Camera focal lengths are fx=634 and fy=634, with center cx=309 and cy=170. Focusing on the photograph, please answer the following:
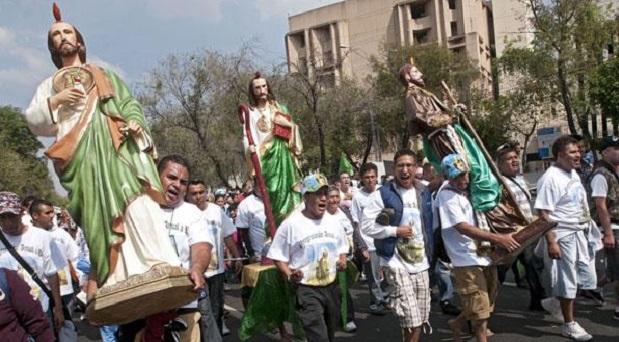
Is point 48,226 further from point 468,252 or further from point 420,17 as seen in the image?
point 420,17

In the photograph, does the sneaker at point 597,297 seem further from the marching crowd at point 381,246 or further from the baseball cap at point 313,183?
the baseball cap at point 313,183

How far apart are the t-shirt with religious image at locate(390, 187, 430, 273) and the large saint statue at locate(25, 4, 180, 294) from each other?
237 centimetres

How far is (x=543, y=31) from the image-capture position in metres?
24.2

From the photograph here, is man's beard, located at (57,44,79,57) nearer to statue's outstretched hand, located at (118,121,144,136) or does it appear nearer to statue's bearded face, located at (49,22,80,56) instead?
statue's bearded face, located at (49,22,80,56)

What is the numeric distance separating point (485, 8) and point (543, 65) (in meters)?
37.2

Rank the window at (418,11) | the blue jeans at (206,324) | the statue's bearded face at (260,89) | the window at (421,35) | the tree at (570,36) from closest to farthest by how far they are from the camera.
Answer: the blue jeans at (206,324)
the statue's bearded face at (260,89)
the tree at (570,36)
the window at (421,35)
the window at (418,11)

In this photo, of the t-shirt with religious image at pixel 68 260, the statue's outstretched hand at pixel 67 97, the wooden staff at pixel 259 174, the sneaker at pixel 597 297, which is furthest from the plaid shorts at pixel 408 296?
the t-shirt with religious image at pixel 68 260

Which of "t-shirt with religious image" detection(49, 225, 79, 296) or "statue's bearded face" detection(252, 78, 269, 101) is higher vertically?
"statue's bearded face" detection(252, 78, 269, 101)

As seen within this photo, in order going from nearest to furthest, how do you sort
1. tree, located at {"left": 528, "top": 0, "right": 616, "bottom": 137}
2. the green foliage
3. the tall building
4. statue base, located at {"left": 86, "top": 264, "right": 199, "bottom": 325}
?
1. statue base, located at {"left": 86, "top": 264, "right": 199, "bottom": 325}
2. tree, located at {"left": 528, "top": 0, "right": 616, "bottom": 137}
3. the green foliage
4. the tall building

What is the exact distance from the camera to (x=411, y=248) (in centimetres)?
546

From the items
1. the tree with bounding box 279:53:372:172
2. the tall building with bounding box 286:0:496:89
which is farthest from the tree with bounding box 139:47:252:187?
the tall building with bounding box 286:0:496:89

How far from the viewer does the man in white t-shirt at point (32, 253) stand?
520cm

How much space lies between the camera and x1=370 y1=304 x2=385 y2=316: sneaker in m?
8.20

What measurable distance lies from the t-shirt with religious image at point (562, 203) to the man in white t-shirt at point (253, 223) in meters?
3.17
